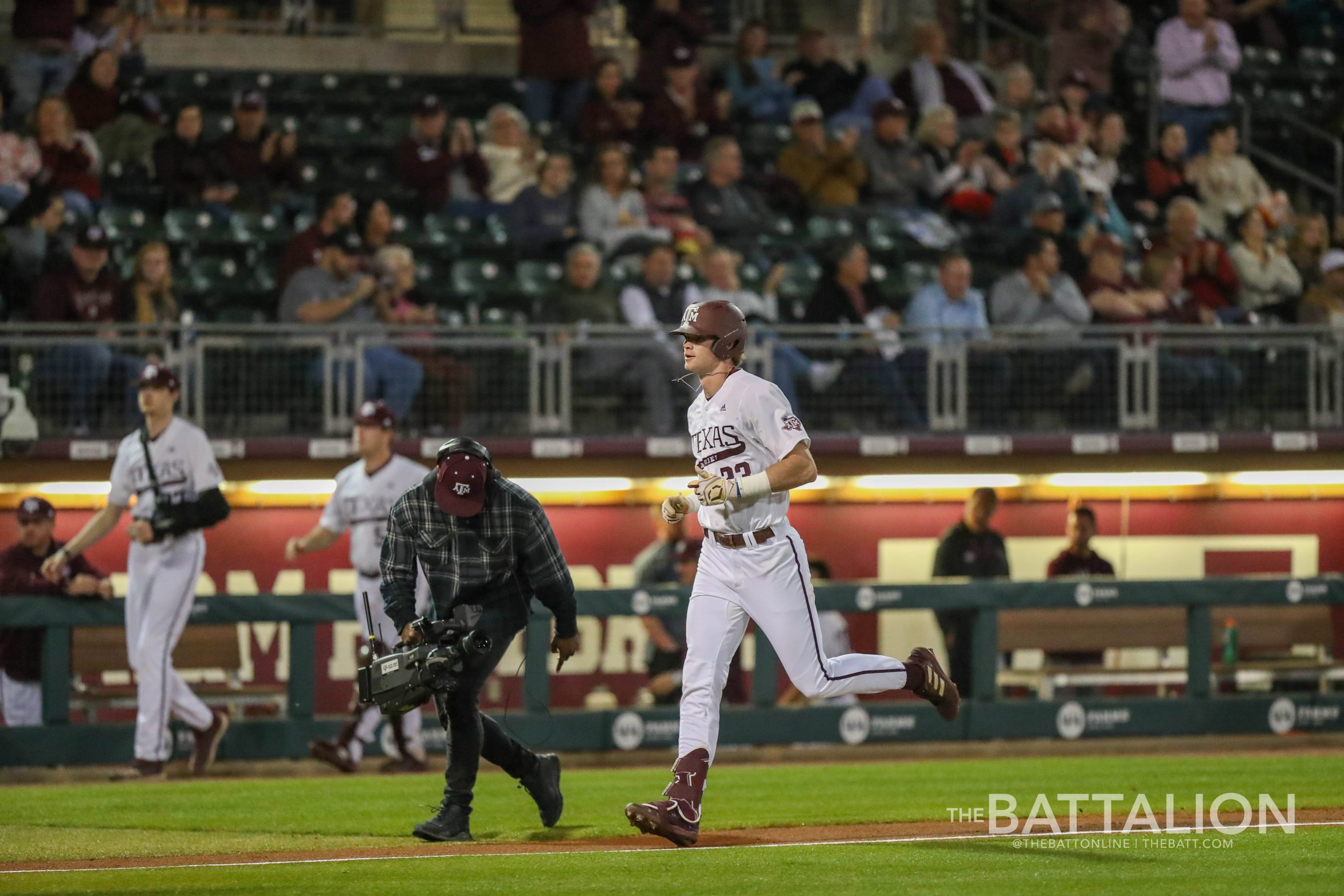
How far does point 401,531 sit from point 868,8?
13113mm

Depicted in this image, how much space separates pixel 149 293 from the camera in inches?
499

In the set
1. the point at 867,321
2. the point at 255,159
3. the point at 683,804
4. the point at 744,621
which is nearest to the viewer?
the point at 683,804

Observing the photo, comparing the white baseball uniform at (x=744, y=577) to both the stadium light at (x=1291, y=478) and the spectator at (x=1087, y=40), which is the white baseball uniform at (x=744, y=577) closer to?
the stadium light at (x=1291, y=478)

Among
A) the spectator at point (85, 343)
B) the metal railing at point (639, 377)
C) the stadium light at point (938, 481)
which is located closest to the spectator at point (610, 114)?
the metal railing at point (639, 377)

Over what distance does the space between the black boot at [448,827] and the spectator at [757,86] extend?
10.2m

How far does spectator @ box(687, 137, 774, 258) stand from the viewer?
15.1 metres

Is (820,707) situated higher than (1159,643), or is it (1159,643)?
(1159,643)

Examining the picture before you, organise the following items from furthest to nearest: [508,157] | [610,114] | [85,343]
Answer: [610,114]
[508,157]
[85,343]

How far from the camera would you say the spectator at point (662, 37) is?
53.7 ft

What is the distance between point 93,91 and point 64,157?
3.37 feet

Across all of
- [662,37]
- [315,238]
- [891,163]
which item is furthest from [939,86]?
[315,238]

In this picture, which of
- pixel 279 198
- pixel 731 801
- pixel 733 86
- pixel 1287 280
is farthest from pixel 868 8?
pixel 731 801

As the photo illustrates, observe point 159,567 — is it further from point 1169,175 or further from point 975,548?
point 1169,175

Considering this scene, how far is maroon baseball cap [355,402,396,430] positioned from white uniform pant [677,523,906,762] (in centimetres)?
387
